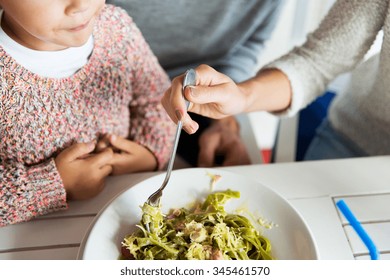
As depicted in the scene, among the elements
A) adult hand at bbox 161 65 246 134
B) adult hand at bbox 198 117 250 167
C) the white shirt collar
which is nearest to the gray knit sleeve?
adult hand at bbox 198 117 250 167

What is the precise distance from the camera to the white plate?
79 centimetres

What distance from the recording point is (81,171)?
953mm

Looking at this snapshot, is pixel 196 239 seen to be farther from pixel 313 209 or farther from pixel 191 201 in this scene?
pixel 313 209

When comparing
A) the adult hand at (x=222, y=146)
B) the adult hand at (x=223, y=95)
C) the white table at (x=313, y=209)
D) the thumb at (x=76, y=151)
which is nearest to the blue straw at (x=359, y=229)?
the white table at (x=313, y=209)

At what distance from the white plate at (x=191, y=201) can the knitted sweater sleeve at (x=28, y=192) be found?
0.44ft

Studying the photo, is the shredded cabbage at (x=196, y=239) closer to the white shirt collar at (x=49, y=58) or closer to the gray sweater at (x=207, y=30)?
the white shirt collar at (x=49, y=58)

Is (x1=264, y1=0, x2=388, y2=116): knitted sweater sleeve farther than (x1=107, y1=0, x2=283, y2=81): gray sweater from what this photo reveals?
No

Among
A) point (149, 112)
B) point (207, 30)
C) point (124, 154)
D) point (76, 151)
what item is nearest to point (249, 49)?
point (207, 30)

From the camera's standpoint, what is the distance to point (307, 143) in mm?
1524

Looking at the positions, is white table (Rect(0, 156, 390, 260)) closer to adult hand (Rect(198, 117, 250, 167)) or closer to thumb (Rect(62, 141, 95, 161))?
thumb (Rect(62, 141, 95, 161))

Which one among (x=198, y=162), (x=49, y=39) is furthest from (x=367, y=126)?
(x=49, y=39)

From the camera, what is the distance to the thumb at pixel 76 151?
3.13 ft
